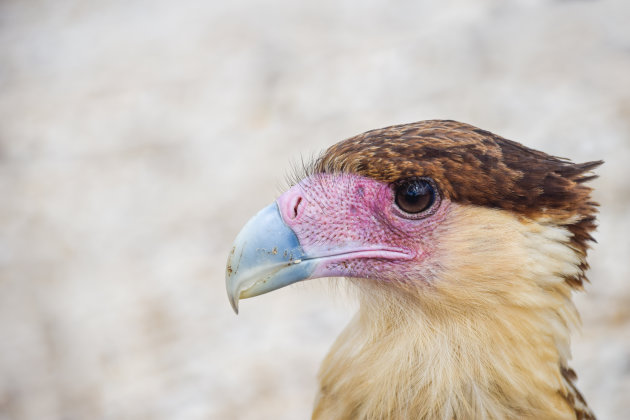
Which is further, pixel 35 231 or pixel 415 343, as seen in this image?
pixel 35 231

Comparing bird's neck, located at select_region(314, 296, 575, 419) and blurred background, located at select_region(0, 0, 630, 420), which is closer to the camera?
bird's neck, located at select_region(314, 296, 575, 419)

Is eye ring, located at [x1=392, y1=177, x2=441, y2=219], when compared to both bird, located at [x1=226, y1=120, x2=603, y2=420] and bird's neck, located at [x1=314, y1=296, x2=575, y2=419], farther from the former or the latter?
bird's neck, located at [x1=314, y1=296, x2=575, y2=419]

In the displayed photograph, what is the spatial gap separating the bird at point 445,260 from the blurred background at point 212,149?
207 cm

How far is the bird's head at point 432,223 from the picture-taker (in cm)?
211

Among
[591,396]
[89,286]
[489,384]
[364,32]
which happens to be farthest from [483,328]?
[364,32]

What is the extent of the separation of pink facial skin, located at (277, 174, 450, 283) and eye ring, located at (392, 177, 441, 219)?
17 millimetres

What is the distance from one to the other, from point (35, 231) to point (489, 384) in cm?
453

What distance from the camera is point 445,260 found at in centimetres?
220

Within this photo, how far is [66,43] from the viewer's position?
767 cm

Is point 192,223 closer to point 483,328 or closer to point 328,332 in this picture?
point 328,332

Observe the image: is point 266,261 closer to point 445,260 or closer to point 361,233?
point 361,233

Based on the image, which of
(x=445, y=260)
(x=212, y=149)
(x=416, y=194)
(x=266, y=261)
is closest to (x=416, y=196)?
(x=416, y=194)

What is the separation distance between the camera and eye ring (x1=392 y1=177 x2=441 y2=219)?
2182mm

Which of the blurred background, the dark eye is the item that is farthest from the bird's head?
the blurred background
